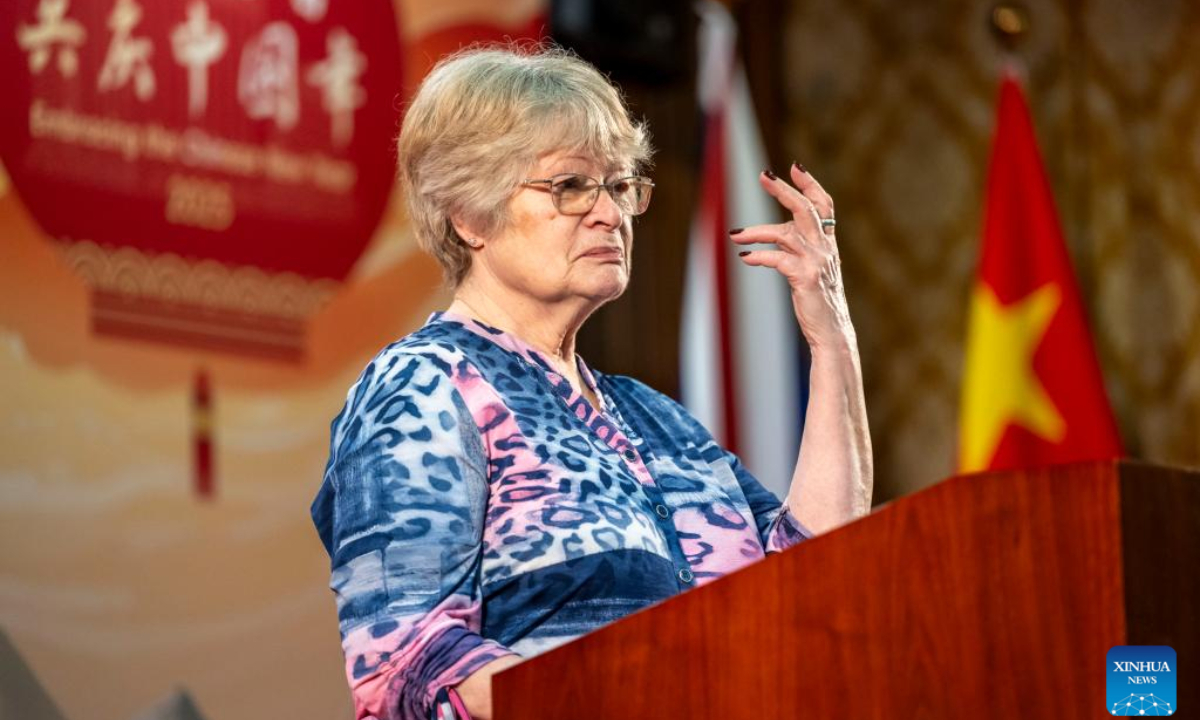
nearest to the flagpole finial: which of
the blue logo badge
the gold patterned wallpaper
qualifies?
the gold patterned wallpaper

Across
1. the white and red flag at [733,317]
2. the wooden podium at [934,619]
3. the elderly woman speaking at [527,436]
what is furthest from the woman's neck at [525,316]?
the white and red flag at [733,317]

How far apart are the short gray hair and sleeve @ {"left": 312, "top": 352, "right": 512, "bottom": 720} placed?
275 millimetres

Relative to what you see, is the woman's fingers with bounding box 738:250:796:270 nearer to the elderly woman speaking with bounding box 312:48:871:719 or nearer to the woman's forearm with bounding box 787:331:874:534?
the elderly woman speaking with bounding box 312:48:871:719

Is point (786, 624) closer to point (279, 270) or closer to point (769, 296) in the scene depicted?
point (279, 270)

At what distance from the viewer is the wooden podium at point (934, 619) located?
1046mm

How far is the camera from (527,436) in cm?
153

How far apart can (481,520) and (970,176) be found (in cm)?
334

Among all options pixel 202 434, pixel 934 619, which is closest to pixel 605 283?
pixel 934 619

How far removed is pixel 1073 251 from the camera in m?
4.60

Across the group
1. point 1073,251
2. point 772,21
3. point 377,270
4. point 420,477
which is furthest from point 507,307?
point 1073,251

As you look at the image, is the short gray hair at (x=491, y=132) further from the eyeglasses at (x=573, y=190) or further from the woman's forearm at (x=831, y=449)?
the woman's forearm at (x=831, y=449)

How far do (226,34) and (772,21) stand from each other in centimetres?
178

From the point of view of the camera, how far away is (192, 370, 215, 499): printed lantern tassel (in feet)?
9.32

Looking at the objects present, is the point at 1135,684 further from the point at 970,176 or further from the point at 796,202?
the point at 970,176
